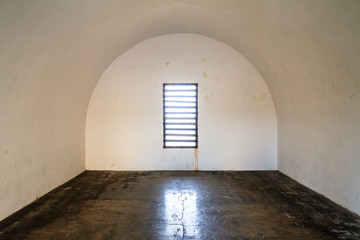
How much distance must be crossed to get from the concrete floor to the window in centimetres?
126

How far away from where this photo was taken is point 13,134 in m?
3.21

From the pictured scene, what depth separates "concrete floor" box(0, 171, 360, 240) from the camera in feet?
8.92

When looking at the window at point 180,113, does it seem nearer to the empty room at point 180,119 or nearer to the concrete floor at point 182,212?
the empty room at point 180,119

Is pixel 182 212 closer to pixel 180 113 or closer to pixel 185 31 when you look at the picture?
pixel 180 113

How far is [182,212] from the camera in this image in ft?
10.8

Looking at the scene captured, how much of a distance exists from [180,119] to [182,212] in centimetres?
277

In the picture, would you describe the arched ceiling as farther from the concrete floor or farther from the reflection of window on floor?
the reflection of window on floor

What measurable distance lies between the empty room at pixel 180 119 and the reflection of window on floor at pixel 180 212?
29 mm

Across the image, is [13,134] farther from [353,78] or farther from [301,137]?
[301,137]

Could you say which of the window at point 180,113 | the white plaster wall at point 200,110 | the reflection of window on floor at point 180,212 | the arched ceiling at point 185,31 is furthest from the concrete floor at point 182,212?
the arched ceiling at point 185,31

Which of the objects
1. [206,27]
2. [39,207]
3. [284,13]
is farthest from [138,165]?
[284,13]

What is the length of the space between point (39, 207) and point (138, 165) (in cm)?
248

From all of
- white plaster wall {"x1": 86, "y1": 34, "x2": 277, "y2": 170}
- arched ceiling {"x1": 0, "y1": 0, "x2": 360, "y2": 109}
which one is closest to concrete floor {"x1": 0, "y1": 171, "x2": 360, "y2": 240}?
white plaster wall {"x1": 86, "y1": 34, "x2": 277, "y2": 170}

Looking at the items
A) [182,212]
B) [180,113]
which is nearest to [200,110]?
[180,113]
